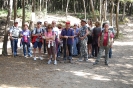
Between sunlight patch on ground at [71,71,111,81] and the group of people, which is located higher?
the group of people

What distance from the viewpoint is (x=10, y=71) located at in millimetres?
9352

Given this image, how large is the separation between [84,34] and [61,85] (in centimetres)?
377

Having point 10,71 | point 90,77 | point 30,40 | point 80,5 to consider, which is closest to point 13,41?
point 30,40

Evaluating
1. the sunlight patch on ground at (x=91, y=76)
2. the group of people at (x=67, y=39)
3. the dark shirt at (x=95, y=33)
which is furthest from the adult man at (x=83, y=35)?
the sunlight patch on ground at (x=91, y=76)

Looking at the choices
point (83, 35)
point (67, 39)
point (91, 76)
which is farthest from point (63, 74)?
point (83, 35)

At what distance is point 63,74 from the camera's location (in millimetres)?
9219

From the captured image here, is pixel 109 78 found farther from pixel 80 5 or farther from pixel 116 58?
pixel 80 5

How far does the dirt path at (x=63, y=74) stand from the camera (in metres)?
7.98

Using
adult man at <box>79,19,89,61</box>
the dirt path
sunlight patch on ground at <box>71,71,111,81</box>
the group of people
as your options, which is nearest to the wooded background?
the group of people

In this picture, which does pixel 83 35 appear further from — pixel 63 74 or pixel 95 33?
pixel 63 74

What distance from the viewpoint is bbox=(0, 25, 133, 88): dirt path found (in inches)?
314

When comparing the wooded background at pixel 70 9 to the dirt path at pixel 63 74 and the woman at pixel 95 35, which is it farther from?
the woman at pixel 95 35

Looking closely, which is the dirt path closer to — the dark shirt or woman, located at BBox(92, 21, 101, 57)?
woman, located at BBox(92, 21, 101, 57)

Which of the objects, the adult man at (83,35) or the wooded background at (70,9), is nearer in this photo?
the adult man at (83,35)
